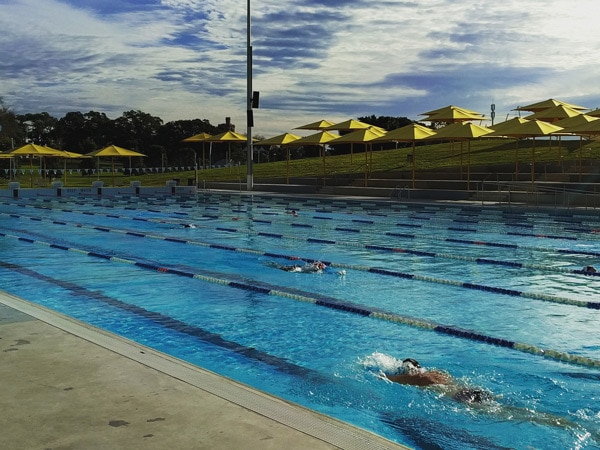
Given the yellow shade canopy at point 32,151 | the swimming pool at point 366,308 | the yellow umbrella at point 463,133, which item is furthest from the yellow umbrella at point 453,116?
the yellow shade canopy at point 32,151

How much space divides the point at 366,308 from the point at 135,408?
3918mm

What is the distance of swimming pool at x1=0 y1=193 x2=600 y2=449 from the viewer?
4.15 metres

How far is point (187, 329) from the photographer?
20.0 ft

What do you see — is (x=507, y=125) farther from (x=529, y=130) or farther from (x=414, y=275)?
(x=414, y=275)

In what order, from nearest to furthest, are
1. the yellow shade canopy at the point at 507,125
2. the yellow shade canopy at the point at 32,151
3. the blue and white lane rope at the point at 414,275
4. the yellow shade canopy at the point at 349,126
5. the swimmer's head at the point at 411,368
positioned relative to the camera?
1. the swimmer's head at the point at 411,368
2. the blue and white lane rope at the point at 414,275
3. the yellow shade canopy at the point at 507,125
4. the yellow shade canopy at the point at 349,126
5. the yellow shade canopy at the point at 32,151

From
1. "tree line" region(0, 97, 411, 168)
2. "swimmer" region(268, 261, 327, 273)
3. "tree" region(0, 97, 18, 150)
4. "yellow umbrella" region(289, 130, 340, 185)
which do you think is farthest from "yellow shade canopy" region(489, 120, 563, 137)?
"tree" region(0, 97, 18, 150)

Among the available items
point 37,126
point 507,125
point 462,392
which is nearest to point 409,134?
point 507,125

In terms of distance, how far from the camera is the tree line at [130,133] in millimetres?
51719

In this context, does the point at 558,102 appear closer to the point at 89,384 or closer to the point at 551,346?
the point at 551,346

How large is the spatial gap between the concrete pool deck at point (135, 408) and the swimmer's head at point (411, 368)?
155 cm

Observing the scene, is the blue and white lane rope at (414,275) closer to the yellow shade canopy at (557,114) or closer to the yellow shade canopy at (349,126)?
the yellow shade canopy at (349,126)

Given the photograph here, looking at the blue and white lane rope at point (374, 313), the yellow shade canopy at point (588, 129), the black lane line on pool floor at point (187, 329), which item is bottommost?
the black lane line on pool floor at point (187, 329)

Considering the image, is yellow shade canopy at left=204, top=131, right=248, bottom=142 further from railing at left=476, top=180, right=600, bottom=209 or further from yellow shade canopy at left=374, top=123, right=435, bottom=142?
railing at left=476, top=180, right=600, bottom=209

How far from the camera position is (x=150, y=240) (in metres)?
12.7
